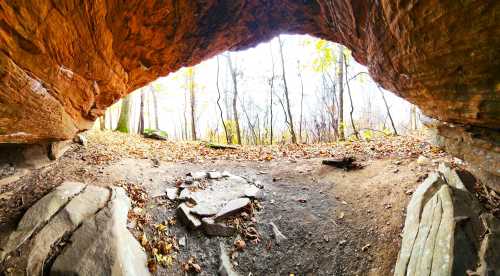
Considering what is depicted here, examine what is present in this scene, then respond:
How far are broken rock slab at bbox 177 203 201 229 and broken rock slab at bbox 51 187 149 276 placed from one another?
1.05 metres

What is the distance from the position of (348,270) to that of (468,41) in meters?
3.81

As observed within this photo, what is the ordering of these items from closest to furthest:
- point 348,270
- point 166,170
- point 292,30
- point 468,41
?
point 468,41, point 348,270, point 292,30, point 166,170

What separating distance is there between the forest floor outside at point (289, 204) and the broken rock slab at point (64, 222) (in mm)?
615

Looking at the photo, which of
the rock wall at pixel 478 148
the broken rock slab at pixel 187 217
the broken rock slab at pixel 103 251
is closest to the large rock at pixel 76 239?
the broken rock slab at pixel 103 251

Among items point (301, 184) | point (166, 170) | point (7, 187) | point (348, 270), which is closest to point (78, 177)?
point (7, 187)

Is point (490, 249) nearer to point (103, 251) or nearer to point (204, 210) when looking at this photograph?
point (204, 210)

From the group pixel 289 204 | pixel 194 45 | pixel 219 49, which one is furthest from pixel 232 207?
pixel 219 49

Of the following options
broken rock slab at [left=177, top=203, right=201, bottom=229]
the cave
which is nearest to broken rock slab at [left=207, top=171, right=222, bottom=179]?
broken rock slab at [left=177, top=203, right=201, bottom=229]

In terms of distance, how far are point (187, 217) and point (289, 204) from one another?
98.4 inches

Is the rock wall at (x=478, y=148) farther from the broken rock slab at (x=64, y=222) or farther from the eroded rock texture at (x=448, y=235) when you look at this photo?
the broken rock slab at (x=64, y=222)

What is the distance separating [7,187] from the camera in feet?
16.7

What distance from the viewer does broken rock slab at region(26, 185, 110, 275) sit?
3703 mm

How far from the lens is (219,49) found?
7340mm

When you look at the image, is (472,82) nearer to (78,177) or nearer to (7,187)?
(78,177)
